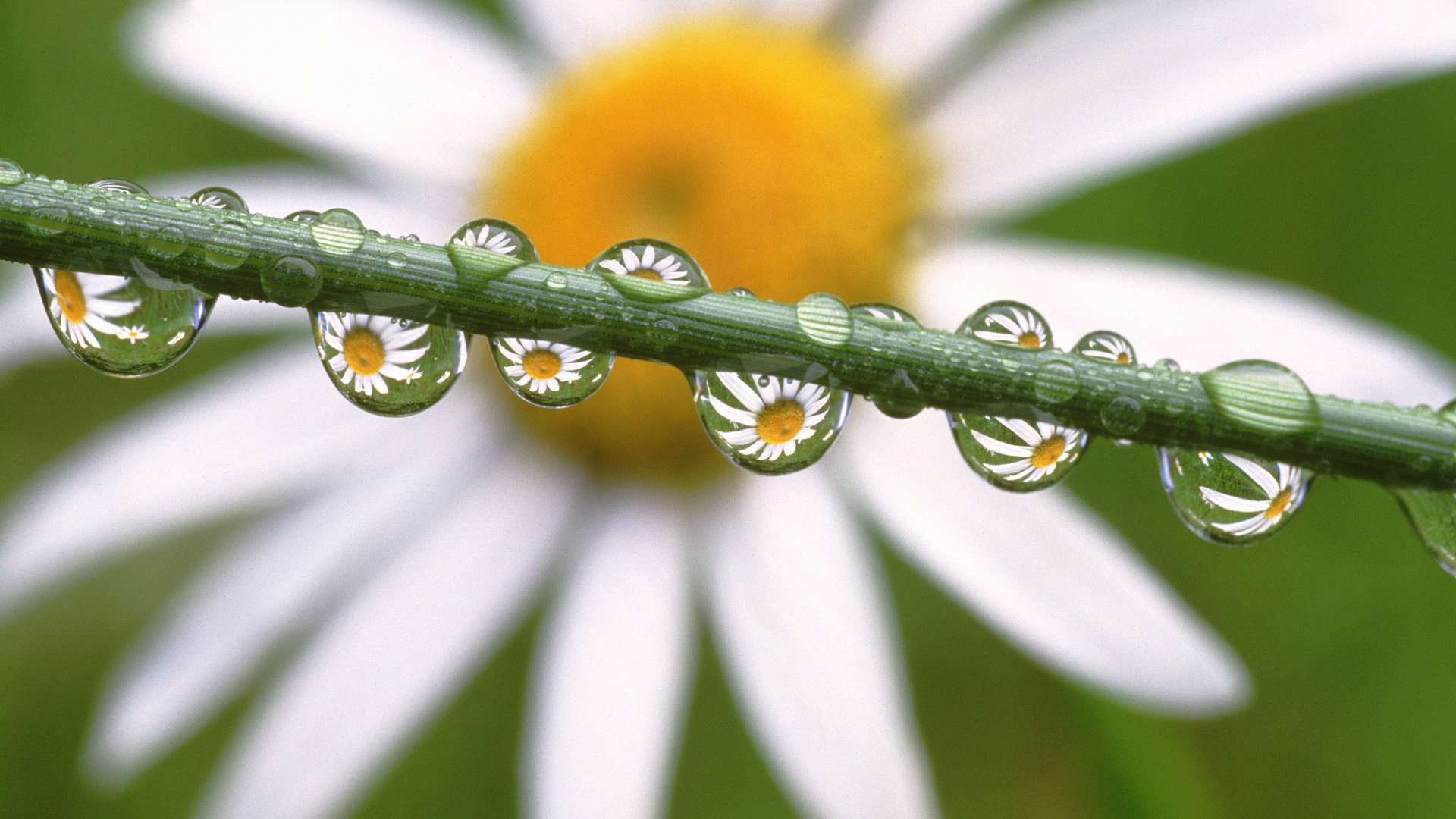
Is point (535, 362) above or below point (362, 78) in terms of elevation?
below

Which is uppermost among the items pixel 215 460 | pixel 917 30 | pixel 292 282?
pixel 917 30

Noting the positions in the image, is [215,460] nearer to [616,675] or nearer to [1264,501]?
[616,675]

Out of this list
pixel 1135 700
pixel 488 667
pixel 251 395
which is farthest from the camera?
pixel 488 667

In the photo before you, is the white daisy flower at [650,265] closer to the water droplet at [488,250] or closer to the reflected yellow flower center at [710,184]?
the water droplet at [488,250]

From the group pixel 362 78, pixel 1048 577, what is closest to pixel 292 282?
pixel 1048 577

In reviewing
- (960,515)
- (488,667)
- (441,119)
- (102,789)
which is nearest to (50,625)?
(102,789)

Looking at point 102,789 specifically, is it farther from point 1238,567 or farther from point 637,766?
point 1238,567

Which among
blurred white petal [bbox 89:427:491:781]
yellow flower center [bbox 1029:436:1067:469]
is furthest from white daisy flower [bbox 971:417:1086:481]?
blurred white petal [bbox 89:427:491:781]

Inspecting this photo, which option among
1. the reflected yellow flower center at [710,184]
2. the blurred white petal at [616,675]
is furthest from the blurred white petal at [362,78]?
the blurred white petal at [616,675]
